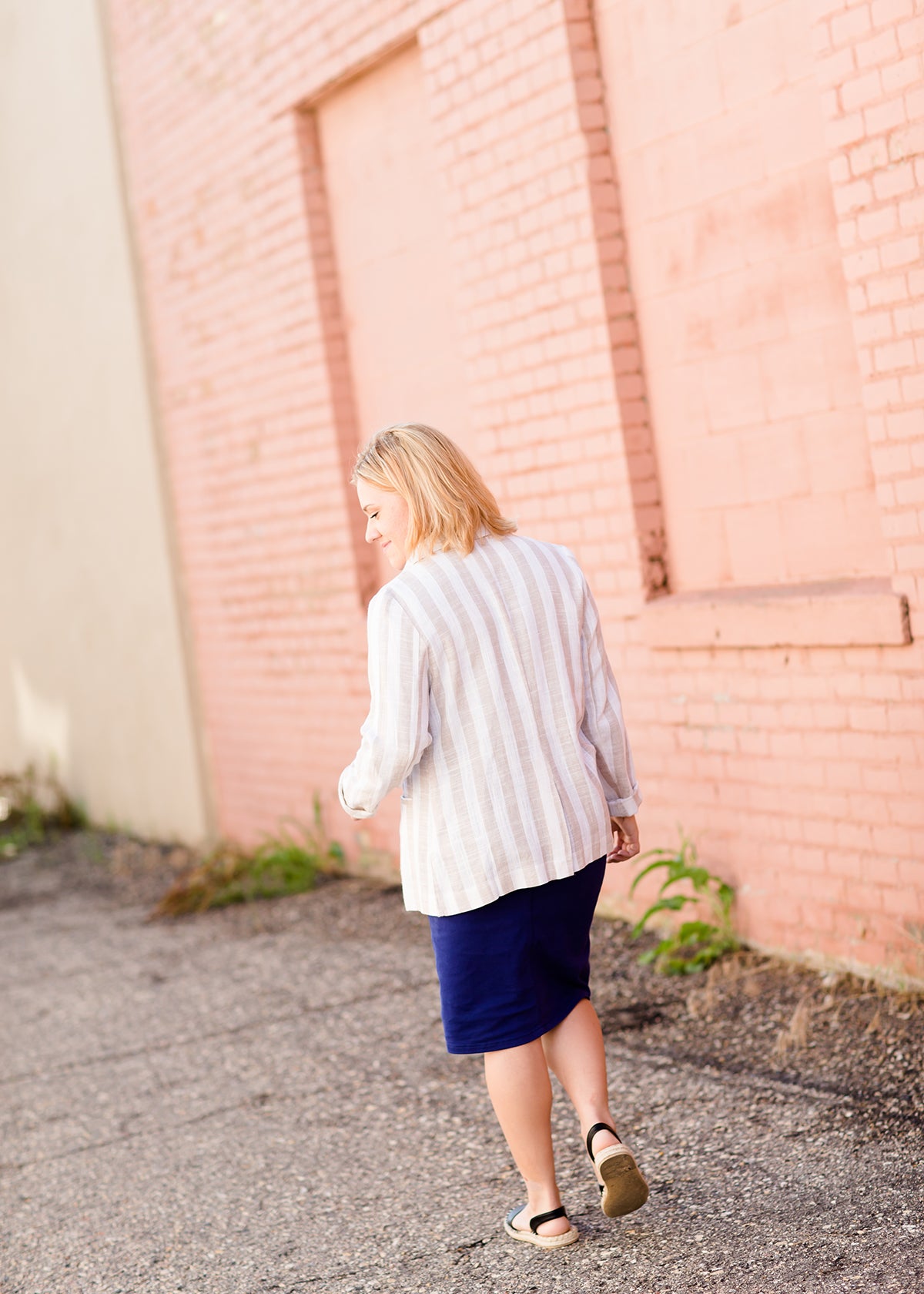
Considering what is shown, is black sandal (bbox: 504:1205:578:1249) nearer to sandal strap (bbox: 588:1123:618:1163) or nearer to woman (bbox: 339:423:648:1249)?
woman (bbox: 339:423:648:1249)

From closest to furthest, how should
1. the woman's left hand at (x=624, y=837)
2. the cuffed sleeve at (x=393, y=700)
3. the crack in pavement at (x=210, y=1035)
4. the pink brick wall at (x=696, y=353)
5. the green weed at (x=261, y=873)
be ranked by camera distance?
the cuffed sleeve at (x=393, y=700) → the woman's left hand at (x=624, y=837) → the pink brick wall at (x=696, y=353) → the crack in pavement at (x=210, y=1035) → the green weed at (x=261, y=873)

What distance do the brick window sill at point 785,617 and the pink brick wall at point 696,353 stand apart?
0.01 meters

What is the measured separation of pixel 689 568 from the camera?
206 inches

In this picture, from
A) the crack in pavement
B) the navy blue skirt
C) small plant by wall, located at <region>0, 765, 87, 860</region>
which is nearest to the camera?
the navy blue skirt

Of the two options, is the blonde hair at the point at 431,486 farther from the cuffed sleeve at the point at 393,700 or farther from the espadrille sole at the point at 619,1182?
the espadrille sole at the point at 619,1182

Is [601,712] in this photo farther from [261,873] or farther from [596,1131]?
[261,873]

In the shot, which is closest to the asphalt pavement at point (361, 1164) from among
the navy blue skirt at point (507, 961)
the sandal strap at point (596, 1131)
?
the sandal strap at point (596, 1131)

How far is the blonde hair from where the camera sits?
10.4 feet

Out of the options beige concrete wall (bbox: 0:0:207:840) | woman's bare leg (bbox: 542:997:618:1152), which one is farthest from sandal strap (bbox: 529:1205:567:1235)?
beige concrete wall (bbox: 0:0:207:840)

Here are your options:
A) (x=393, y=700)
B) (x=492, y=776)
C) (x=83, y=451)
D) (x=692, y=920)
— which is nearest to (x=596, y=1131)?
(x=492, y=776)

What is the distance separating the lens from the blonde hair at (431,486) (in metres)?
3.18

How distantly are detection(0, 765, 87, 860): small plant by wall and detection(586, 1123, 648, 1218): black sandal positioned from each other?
786 centimetres

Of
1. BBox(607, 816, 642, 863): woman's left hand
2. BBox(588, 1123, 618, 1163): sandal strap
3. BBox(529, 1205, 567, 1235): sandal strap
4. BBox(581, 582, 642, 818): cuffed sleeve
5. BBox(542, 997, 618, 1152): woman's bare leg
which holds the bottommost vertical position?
BBox(529, 1205, 567, 1235): sandal strap

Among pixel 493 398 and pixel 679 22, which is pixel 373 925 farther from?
pixel 679 22
